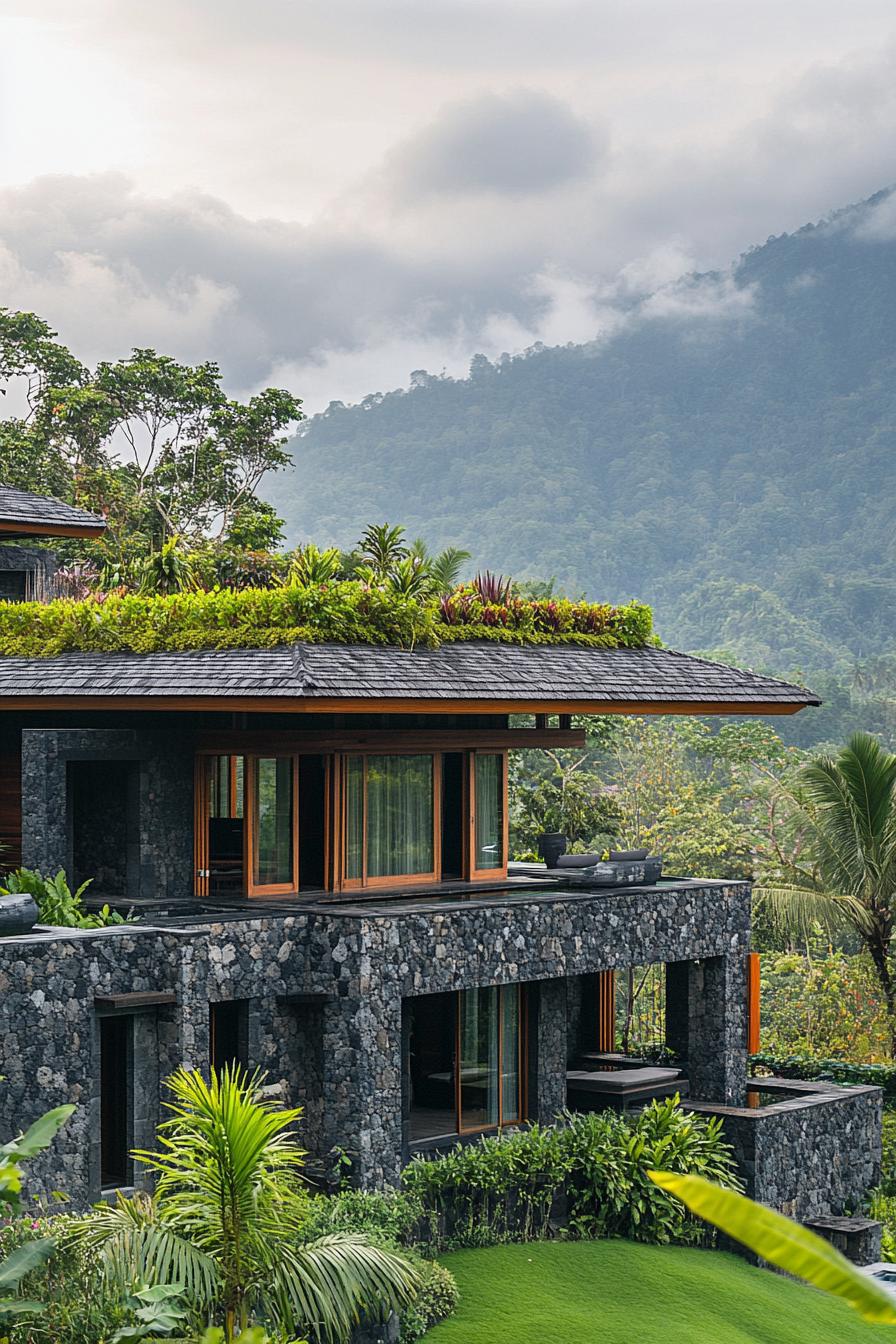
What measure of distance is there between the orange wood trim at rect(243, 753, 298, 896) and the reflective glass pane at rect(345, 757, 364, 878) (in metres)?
0.58

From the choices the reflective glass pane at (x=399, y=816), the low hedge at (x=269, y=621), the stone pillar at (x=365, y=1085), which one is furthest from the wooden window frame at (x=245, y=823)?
the stone pillar at (x=365, y=1085)

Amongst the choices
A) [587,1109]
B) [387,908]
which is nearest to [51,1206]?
[387,908]

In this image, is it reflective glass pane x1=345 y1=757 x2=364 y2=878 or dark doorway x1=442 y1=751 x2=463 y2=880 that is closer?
reflective glass pane x1=345 y1=757 x2=364 y2=878

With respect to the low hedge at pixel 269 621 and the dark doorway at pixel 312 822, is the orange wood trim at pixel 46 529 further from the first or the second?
the dark doorway at pixel 312 822

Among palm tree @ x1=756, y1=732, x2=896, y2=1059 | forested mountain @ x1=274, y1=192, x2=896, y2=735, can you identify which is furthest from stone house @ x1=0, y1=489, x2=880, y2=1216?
forested mountain @ x1=274, y1=192, x2=896, y2=735

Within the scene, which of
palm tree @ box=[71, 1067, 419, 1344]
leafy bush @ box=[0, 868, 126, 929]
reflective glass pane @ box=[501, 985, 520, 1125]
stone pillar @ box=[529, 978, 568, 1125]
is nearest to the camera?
palm tree @ box=[71, 1067, 419, 1344]

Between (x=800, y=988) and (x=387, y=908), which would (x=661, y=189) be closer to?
(x=800, y=988)

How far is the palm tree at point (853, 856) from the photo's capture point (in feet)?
87.9

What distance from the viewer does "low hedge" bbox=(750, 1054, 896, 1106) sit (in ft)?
83.0

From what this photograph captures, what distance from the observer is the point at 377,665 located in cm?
1759

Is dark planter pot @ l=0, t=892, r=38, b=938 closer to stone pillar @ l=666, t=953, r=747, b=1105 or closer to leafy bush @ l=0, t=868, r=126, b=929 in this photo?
leafy bush @ l=0, t=868, r=126, b=929

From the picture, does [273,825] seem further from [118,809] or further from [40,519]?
[40,519]

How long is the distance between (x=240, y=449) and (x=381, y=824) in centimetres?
1932

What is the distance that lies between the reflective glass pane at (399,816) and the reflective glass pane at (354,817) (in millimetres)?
121
